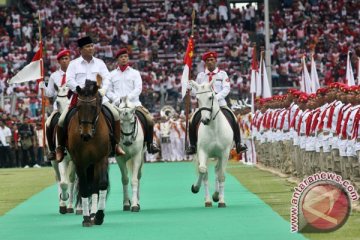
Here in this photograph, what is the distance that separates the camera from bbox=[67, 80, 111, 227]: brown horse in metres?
18.3

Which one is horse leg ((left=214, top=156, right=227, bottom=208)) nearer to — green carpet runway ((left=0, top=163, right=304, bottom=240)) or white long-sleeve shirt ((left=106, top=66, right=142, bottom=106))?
green carpet runway ((left=0, top=163, right=304, bottom=240))

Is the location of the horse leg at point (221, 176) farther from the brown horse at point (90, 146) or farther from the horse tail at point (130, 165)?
the brown horse at point (90, 146)

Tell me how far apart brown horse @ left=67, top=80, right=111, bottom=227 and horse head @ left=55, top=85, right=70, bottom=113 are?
7.49 feet

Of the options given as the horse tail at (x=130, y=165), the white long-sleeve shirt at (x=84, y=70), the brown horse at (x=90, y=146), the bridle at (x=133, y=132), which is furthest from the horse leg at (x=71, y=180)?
the brown horse at (x=90, y=146)

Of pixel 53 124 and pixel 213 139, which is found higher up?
pixel 53 124

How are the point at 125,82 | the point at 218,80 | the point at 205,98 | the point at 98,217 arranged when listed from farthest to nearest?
the point at 218,80 < the point at 125,82 < the point at 205,98 < the point at 98,217

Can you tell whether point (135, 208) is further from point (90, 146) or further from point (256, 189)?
point (256, 189)

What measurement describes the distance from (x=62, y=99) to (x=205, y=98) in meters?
2.66

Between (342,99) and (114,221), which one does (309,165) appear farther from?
(114,221)

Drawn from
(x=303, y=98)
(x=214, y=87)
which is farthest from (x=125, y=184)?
(x=303, y=98)

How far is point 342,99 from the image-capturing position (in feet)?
71.3

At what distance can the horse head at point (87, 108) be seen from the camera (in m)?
18.3

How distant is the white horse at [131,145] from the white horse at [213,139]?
3.81ft

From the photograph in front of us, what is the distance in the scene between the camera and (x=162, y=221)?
18.8 metres
